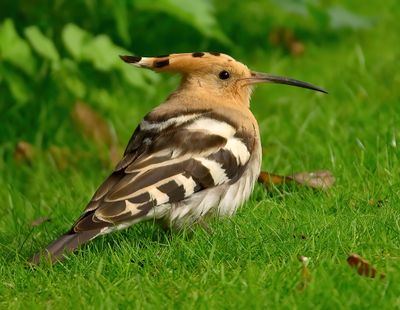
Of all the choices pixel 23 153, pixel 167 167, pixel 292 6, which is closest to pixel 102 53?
pixel 23 153

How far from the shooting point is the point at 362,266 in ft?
12.7

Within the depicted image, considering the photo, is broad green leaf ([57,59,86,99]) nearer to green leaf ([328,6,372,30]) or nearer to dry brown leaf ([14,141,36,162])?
dry brown leaf ([14,141,36,162])

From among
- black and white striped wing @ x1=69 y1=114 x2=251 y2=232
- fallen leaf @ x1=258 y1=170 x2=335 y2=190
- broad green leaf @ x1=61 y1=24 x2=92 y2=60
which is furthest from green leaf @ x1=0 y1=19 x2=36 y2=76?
fallen leaf @ x1=258 y1=170 x2=335 y2=190

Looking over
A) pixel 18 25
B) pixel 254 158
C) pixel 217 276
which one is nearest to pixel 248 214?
pixel 254 158

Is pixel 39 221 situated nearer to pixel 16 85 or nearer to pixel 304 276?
pixel 16 85

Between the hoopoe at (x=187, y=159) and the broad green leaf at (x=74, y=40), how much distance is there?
4.76 ft

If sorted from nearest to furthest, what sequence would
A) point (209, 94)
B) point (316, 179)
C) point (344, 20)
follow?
point (209, 94)
point (316, 179)
point (344, 20)

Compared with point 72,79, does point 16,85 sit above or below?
above

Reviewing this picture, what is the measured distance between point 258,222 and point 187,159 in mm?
415

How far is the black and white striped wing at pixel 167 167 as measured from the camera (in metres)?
4.31

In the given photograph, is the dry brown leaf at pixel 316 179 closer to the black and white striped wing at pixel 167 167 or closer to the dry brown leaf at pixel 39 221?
the black and white striped wing at pixel 167 167

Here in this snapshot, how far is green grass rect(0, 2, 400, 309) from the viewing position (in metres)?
3.82

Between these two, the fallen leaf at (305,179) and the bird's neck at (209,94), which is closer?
the bird's neck at (209,94)

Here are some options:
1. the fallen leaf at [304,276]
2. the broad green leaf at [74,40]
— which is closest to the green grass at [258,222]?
the fallen leaf at [304,276]
